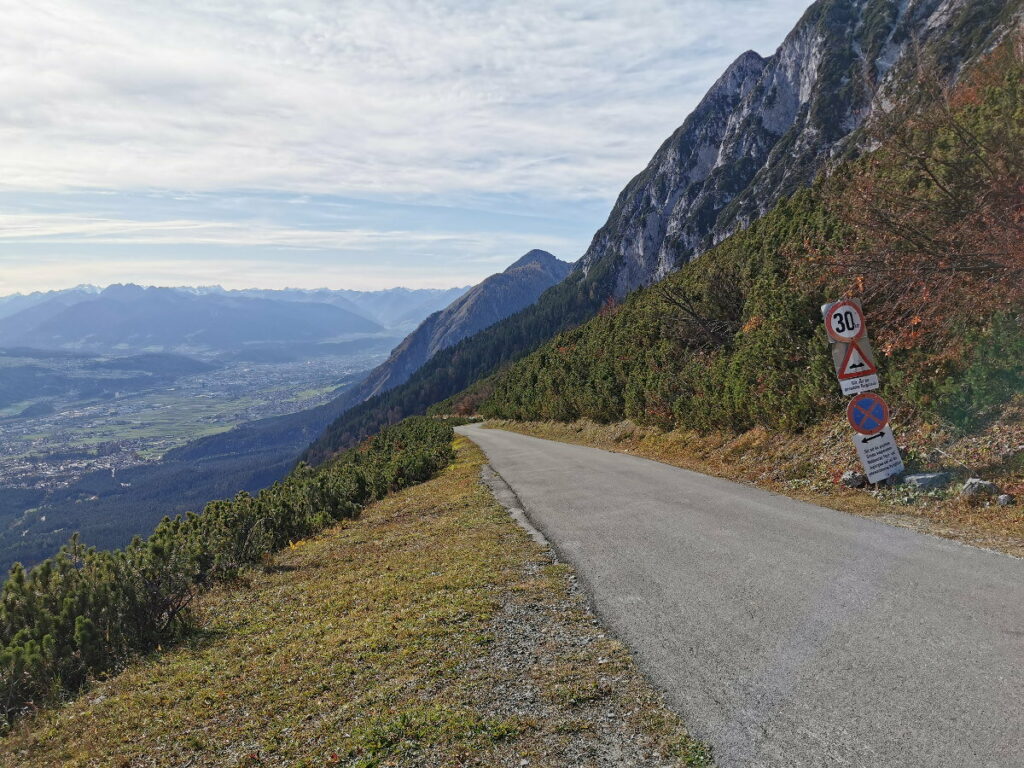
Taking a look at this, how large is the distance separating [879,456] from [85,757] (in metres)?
11.7

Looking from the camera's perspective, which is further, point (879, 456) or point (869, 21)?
point (869, 21)

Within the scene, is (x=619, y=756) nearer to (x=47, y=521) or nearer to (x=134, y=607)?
(x=134, y=607)

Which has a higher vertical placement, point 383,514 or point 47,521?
point 383,514

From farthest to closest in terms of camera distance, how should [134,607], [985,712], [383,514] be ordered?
[383,514], [134,607], [985,712]

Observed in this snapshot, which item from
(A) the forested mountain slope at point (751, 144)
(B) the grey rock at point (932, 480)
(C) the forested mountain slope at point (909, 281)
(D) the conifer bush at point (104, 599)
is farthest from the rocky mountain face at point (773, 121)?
(D) the conifer bush at point (104, 599)

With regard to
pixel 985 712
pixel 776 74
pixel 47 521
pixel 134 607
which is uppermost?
pixel 776 74

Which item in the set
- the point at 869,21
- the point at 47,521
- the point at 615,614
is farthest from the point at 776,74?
the point at 47,521

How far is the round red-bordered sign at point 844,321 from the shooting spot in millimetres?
9969

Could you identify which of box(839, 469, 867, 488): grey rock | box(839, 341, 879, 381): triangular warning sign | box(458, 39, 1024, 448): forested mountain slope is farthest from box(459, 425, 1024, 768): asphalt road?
box(458, 39, 1024, 448): forested mountain slope

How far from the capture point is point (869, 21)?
143500mm

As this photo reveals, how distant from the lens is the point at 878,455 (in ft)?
33.2

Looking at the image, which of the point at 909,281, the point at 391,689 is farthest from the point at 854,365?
the point at 391,689

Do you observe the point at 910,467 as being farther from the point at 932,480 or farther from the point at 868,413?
the point at 868,413

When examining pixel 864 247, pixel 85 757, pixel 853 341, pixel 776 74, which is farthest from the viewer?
pixel 776 74
